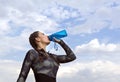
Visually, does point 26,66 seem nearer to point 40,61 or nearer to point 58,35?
point 40,61

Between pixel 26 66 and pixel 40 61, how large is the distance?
1.24 ft

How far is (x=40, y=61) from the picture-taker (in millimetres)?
10828

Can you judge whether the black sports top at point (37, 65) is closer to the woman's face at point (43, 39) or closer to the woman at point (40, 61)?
the woman at point (40, 61)

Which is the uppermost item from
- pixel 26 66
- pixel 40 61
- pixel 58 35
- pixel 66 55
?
pixel 58 35

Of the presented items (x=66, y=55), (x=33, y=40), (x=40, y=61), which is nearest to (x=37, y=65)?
(x=40, y=61)

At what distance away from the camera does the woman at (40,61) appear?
10648 mm

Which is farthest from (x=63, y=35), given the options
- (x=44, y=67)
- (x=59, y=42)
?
(x=44, y=67)

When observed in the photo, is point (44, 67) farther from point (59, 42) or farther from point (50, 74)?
point (59, 42)

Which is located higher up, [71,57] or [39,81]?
[71,57]

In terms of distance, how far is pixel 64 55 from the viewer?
1146cm

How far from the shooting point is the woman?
1065 cm

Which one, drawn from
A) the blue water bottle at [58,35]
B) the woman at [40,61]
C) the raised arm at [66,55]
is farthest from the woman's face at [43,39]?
the raised arm at [66,55]

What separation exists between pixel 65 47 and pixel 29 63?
4.22 ft

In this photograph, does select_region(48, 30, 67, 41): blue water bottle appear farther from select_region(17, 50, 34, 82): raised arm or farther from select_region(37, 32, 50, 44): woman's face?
select_region(17, 50, 34, 82): raised arm
